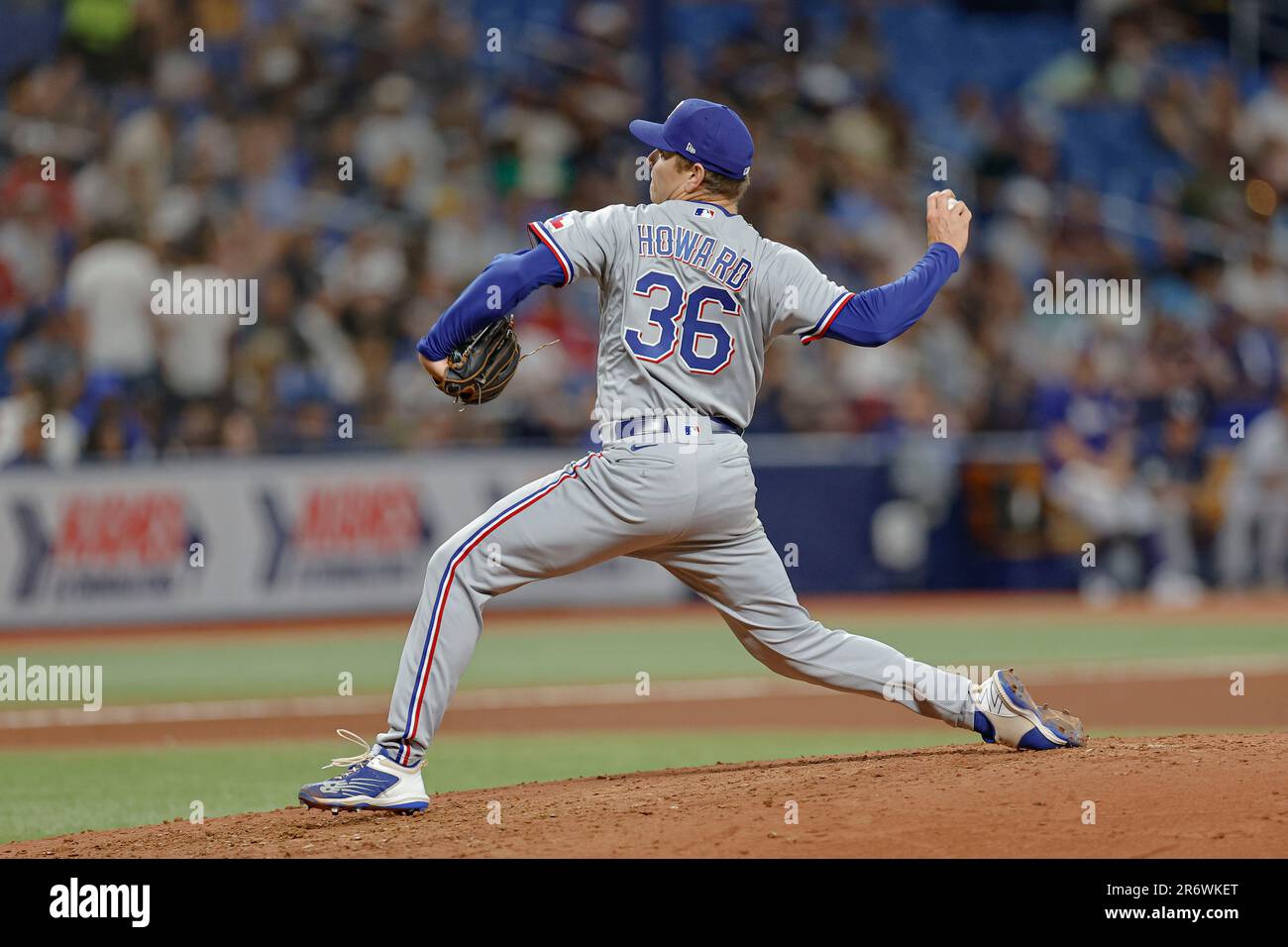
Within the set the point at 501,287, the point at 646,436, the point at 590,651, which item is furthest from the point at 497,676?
the point at 501,287

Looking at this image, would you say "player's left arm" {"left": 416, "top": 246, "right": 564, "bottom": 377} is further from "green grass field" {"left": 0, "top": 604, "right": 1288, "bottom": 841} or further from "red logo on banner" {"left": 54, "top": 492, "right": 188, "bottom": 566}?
"red logo on banner" {"left": 54, "top": 492, "right": 188, "bottom": 566}

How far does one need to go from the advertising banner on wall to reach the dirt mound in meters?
8.11

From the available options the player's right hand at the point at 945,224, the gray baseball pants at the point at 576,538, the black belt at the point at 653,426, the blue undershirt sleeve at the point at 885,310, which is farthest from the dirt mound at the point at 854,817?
the player's right hand at the point at 945,224

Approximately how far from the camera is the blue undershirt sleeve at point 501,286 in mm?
4836

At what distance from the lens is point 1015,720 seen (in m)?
5.56

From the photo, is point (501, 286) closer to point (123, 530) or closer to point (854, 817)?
point (854, 817)

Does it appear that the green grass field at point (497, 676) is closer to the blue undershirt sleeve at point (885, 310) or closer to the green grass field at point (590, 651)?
the green grass field at point (590, 651)

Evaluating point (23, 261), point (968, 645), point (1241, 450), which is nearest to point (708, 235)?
point (968, 645)

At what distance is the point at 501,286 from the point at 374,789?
5.09ft

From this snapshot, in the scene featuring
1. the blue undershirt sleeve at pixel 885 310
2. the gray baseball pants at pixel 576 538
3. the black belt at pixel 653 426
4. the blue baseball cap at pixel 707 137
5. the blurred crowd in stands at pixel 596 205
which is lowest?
the gray baseball pants at pixel 576 538

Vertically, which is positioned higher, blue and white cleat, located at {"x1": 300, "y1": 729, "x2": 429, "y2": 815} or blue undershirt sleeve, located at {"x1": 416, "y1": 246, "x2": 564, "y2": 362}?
blue undershirt sleeve, located at {"x1": 416, "y1": 246, "x2": 564, "y2": 362}

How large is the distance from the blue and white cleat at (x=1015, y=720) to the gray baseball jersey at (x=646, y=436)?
3.30ft

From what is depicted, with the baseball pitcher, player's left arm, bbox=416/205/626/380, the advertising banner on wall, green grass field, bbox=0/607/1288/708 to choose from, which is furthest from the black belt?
the advertising banner on wall

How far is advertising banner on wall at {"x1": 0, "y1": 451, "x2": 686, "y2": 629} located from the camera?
12992 millimetres
